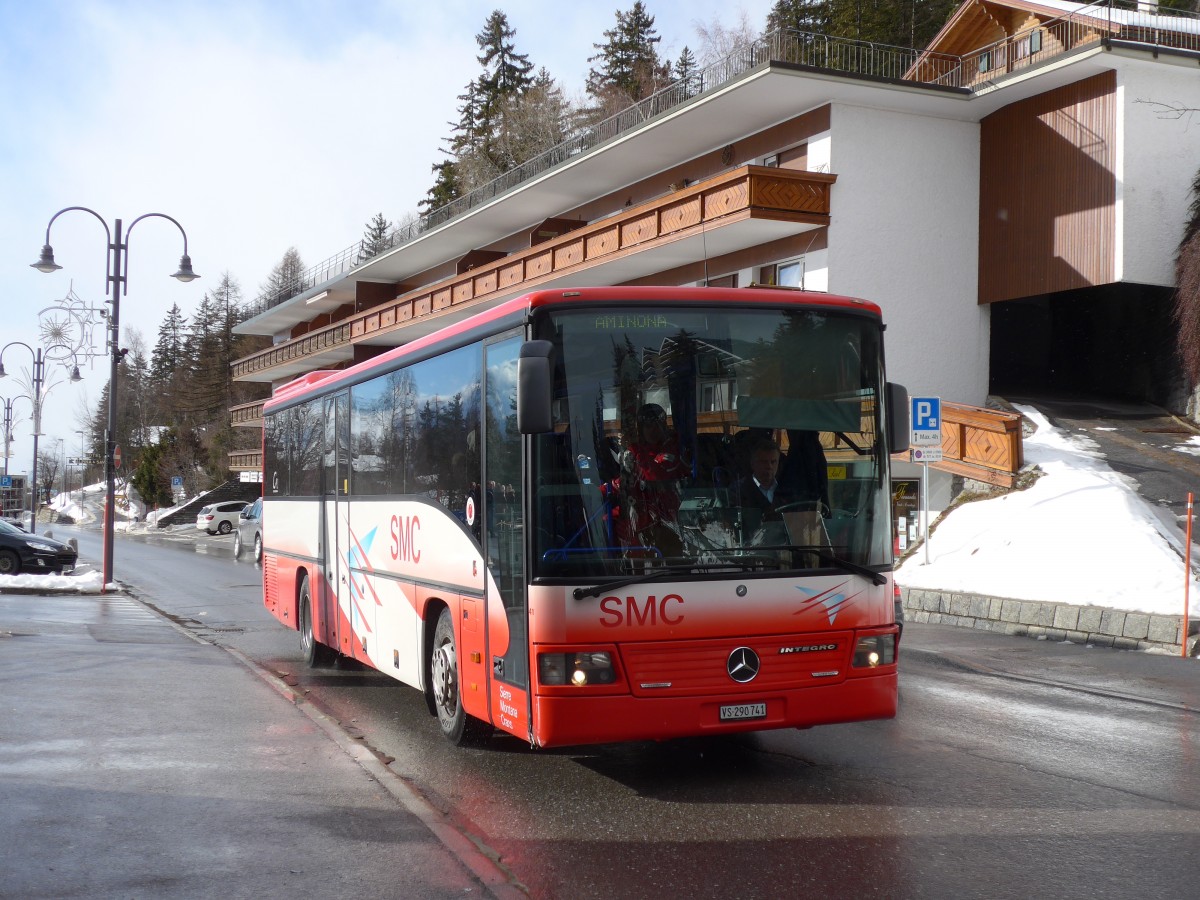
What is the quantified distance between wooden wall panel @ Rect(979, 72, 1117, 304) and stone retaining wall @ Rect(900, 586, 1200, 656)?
1223 centimetres

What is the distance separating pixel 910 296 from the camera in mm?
29125

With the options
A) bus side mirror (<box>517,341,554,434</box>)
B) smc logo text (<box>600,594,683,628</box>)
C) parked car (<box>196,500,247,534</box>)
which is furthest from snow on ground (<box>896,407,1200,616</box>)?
parked car (<box>196,500,247,534</box>)

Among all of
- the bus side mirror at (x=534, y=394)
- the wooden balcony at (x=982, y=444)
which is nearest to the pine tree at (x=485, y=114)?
the wooden balcony at (x=982, y=444)

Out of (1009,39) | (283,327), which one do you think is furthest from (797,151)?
(283,327)

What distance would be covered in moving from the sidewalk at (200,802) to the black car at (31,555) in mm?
17357

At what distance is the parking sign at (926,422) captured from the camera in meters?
19.8

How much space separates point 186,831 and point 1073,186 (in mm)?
26146

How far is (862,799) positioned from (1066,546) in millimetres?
12401

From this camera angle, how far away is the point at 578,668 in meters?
6.56

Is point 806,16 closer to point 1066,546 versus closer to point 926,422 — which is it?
point 926,422

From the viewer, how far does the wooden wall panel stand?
27.1m

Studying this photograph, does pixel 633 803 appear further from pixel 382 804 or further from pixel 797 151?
pixel 797 151

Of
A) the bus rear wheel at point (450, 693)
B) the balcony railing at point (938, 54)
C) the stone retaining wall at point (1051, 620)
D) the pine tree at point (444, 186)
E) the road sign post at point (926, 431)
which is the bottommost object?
the stone retaining wall at point (1051, 620)

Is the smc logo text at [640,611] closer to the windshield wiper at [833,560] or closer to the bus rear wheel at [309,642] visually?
the windshield wiper at [833,560]
